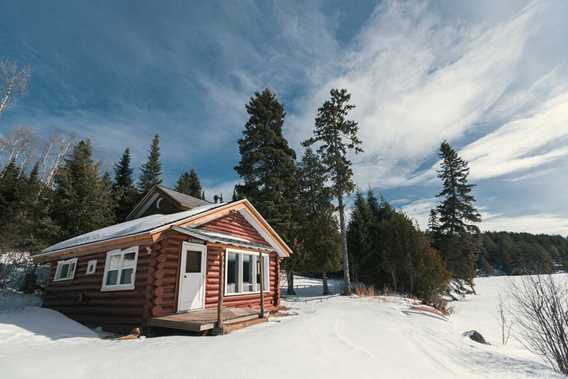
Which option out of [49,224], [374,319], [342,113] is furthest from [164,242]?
[342,113]

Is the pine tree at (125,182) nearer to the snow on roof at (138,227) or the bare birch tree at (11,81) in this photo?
the bare birch tree at (11,81)

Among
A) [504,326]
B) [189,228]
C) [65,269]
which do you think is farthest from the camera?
[504,326]

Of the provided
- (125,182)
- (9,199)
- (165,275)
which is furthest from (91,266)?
(125,182)

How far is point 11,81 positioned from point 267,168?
72.0ft

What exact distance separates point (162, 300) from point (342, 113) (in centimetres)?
2075

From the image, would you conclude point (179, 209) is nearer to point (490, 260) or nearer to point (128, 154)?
point (128, 154)

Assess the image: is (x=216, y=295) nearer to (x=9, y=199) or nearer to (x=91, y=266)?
(x=91, y=266)

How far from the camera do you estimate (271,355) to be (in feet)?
16.8

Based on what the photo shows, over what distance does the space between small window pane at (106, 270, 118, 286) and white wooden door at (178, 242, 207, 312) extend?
94.0 inches

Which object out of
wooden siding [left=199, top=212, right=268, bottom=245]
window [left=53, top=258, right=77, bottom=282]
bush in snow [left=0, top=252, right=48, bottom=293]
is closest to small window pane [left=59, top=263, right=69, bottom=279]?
window [left=53, top=258, right=77, bottom=282]

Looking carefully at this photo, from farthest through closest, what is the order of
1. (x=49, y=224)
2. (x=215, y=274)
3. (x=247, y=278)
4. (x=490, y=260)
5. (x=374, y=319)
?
(x=490, y=260) → (x=49, y=224) → (x=247, y=278) → (x=215, y=274) → (x=374, y=319)

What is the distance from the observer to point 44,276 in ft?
56.8

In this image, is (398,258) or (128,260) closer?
(128,260)

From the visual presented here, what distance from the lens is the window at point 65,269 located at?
1155 cm
